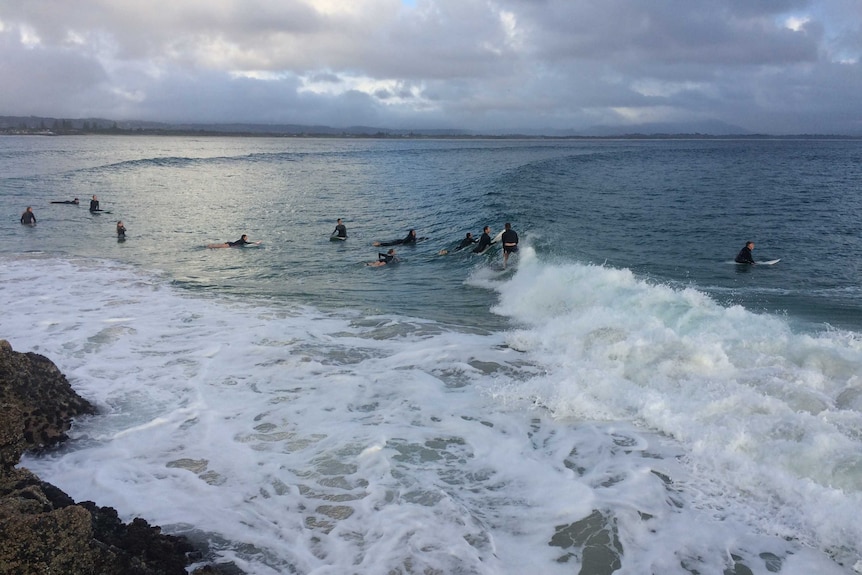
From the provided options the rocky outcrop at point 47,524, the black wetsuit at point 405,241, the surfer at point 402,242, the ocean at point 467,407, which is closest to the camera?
the rocky outcrop at point 47,524

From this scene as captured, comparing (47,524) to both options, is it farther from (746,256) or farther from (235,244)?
(746,256)

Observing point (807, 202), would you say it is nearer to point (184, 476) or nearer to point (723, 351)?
point (723, 351)

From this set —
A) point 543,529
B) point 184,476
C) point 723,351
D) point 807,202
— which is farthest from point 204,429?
point 807,202

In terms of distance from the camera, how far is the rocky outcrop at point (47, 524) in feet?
13.7

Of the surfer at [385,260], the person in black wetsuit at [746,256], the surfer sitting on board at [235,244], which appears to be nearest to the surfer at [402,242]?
the surfer at [385,260]

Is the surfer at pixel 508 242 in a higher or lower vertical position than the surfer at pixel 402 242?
higher

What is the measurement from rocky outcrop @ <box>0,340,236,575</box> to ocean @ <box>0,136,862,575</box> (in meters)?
0.51

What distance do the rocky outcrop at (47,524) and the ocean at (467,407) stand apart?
51 cm

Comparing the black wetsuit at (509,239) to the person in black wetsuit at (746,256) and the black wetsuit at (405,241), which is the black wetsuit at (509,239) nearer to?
the black wetsuit at (405,241)

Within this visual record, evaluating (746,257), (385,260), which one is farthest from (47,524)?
(746,257)

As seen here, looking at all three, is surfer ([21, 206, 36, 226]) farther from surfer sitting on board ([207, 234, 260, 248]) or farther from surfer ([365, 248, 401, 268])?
surfer ([365, 248, 401, 268])

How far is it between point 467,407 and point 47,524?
19.3 ft

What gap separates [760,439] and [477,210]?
2667cm

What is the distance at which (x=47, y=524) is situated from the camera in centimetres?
434
